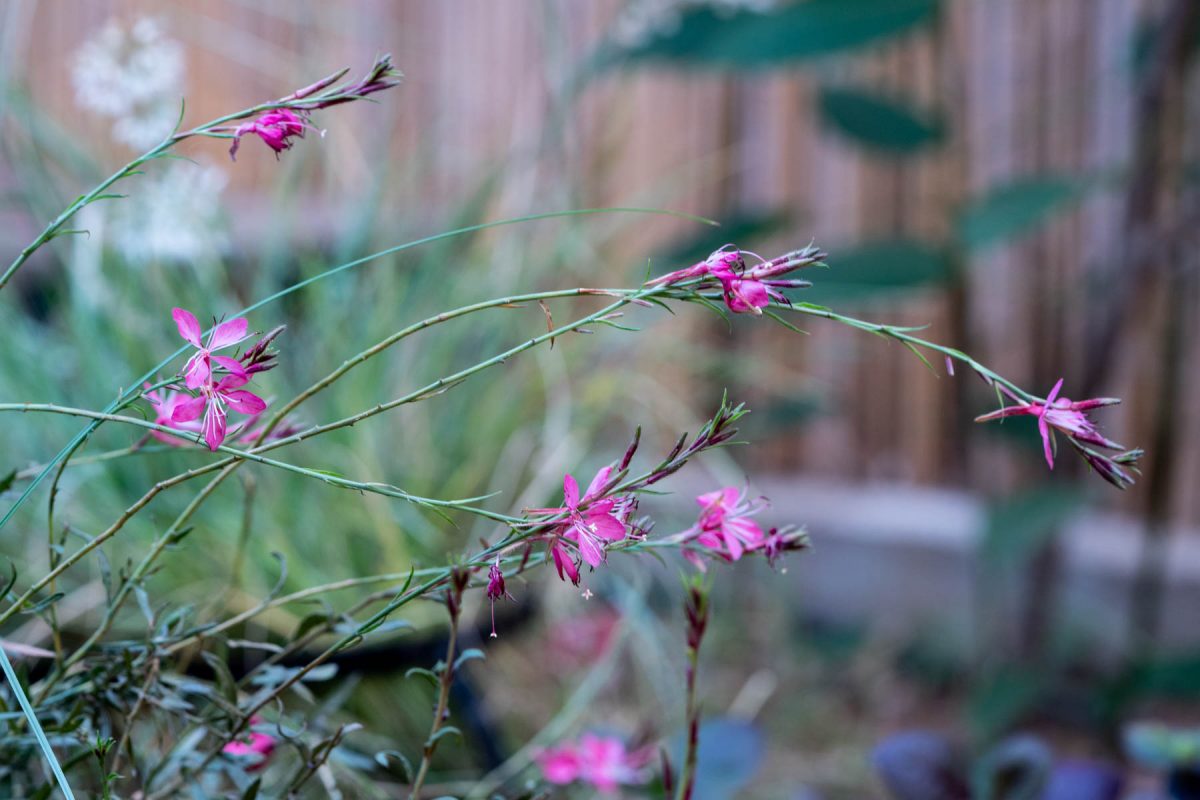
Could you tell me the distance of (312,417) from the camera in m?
0.98

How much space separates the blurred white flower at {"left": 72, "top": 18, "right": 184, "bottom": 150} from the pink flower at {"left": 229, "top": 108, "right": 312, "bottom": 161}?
2.48 feet

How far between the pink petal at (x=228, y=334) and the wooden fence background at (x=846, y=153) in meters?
0.93

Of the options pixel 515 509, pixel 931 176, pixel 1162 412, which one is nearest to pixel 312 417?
pixel 515 509

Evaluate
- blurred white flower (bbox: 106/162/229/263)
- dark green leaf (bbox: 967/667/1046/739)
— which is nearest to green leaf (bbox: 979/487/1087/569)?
dark green leaf (bbox: 967/667/1046/739)

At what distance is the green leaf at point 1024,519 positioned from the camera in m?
1.26

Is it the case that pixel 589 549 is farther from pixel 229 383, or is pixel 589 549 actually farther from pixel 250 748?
pixel 250 748

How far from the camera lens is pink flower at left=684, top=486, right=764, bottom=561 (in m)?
0.34

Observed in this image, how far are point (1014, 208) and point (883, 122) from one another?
0.28 meters

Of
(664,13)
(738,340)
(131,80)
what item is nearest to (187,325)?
(131,80)

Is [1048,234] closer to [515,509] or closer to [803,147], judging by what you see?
[803,147]

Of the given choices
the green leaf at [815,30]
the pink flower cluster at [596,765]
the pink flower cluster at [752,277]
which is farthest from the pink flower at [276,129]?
the green leaf at [815,30]

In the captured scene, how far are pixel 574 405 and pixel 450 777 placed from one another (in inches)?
17.5

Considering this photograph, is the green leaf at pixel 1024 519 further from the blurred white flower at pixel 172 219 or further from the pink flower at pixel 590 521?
the pink flower at pixel 590 521

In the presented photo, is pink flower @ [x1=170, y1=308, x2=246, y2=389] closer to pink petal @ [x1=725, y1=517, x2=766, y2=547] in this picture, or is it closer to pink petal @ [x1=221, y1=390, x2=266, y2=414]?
pink petal @ [x1=221, y1=390, x2=266, y2=414]
